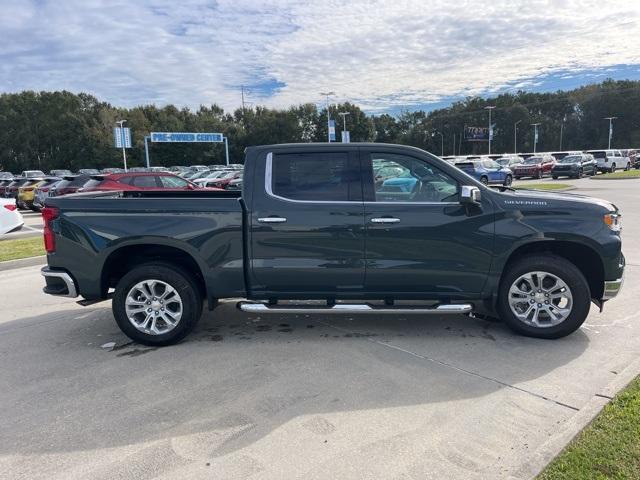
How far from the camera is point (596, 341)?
473 centimetres

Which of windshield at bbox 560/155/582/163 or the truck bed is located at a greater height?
windshield at bbox 560/155/582/163

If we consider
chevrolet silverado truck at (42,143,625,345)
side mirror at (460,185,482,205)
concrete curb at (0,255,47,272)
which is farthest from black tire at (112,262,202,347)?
concrete curb at (0,255,47,272)

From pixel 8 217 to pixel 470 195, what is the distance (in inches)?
431

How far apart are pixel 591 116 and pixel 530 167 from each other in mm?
76568

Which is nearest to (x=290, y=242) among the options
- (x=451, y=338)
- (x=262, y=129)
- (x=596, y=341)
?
(x=451, y=338)

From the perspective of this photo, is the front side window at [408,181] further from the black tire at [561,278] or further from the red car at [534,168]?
the red car at [534,168]

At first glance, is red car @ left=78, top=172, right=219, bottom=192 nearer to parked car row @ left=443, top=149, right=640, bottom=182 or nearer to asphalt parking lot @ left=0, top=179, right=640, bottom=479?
asphalt parking lot @ left=0, top=179, right=640, bottom=479

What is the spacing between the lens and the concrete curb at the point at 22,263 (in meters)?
9.23

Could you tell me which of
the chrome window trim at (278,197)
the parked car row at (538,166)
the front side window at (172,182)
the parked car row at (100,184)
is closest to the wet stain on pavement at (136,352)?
the chrome window trim at (278,197)

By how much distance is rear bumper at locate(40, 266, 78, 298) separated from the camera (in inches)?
191

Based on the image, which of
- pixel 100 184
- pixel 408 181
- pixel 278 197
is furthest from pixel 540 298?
pixel 100 184

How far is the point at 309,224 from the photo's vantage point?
4672 mm

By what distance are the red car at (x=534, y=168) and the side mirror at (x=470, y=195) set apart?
3509 centimetres

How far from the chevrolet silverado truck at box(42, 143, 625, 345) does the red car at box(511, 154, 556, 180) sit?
34.4 metres
